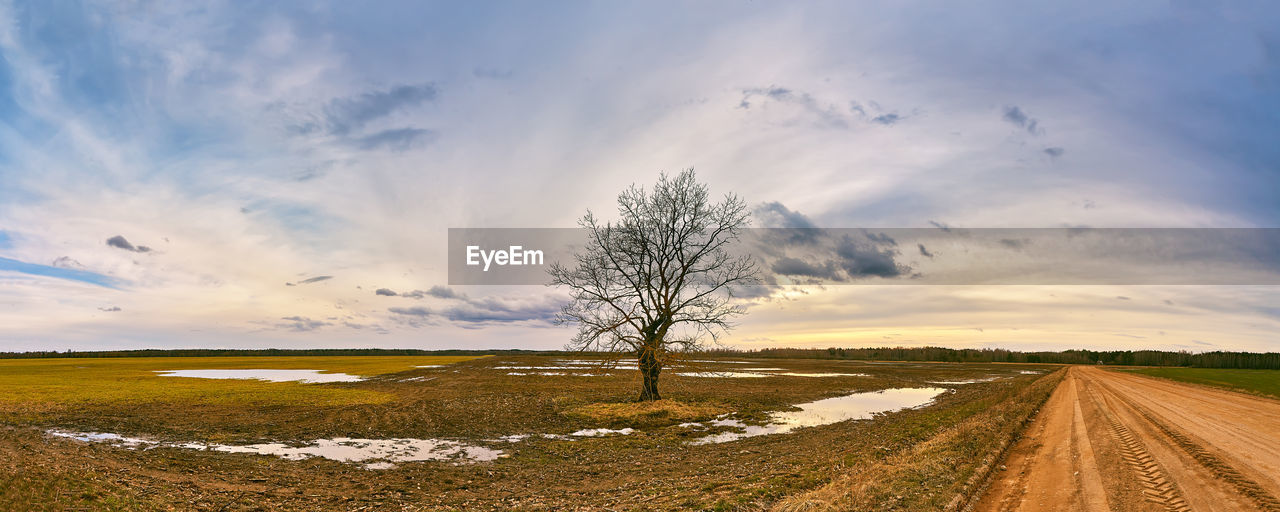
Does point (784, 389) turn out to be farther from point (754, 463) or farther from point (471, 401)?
point (754, 463)

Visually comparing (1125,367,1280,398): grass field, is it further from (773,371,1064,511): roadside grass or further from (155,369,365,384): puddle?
(155,369,365,384): puddle

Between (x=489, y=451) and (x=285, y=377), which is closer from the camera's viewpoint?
(x=489, y=451)

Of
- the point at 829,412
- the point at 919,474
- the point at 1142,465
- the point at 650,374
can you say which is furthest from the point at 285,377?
the point at 1142,465

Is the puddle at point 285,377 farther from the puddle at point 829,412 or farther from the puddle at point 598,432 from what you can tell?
the puddle at point 829,412

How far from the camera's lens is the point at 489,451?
18047mm

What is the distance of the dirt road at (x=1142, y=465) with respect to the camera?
31.5 feet

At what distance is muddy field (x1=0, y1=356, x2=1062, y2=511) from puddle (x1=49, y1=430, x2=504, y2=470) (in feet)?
0.25

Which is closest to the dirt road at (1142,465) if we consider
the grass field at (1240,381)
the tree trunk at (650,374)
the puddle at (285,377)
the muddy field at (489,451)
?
the muddy field at (489,451)

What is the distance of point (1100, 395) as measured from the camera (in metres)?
33.5

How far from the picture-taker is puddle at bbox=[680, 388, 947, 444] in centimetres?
2159

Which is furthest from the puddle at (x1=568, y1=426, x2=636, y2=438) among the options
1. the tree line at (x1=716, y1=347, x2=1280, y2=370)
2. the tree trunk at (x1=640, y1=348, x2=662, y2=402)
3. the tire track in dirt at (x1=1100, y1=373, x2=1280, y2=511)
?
the tree line at (x1=716, y1=347, x2=1280, y2=370)

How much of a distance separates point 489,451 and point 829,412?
685 inches

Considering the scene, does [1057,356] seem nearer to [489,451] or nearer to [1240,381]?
[1240,381]

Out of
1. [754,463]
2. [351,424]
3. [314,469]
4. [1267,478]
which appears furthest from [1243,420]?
[351,424]
